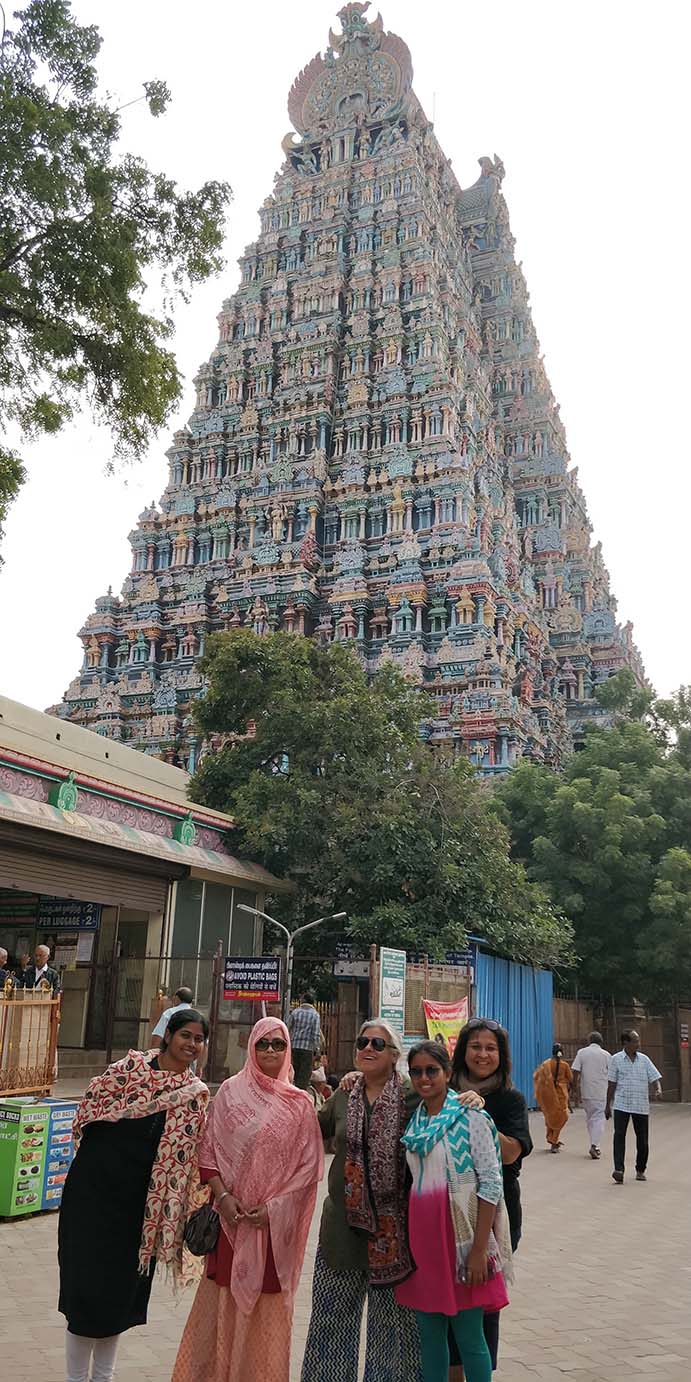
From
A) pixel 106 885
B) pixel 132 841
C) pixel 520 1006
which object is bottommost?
pixel 520 1006

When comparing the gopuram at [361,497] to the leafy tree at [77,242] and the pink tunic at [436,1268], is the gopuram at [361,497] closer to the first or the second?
the leafy tree at [77,242]

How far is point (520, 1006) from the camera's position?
58.7ft

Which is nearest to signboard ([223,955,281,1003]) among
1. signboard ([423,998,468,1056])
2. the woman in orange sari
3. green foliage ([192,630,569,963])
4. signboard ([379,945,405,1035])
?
signboard ([379,945,405,1035])

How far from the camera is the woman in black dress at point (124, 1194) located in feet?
11.8

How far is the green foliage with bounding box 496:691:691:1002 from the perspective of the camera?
21203 millimetres

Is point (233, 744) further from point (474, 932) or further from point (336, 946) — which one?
point (474, 932)

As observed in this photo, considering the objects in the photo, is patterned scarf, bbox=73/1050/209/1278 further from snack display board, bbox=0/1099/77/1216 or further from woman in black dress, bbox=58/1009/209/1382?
snack display board, bbox=0/1099/77/1216

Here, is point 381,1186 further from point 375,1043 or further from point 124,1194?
point 124,1194

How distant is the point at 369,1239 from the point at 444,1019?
10.4 meters

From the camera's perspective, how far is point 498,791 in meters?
25.9

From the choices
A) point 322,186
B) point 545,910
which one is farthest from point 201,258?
point 322,186

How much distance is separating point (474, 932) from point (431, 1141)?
13.9 m

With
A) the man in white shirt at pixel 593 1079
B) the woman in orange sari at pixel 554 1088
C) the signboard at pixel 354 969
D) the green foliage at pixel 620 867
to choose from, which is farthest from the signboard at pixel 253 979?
the green foliage at pixel 620 867

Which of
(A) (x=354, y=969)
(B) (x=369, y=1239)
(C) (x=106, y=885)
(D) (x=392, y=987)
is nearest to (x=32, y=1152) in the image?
(B) (x=369, y=1239)
